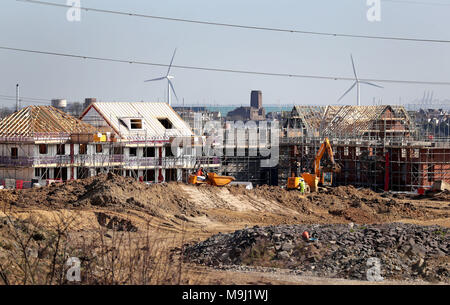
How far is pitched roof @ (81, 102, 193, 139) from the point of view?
56219 millimetres

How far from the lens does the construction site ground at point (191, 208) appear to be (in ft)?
97.0

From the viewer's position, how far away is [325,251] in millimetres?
22641

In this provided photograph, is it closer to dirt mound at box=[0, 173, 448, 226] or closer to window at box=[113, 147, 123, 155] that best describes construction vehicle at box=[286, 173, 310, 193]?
dirt mound at box=[0, 173, 448, 226]

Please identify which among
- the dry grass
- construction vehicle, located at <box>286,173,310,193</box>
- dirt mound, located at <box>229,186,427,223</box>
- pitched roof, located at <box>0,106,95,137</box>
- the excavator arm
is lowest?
dirt mound, located at <box>229,186,427,223</box>

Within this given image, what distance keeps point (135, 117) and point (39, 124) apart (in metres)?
10.3

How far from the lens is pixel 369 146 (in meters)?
55.2

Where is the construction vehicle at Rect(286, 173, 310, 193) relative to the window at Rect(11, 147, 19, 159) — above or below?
below

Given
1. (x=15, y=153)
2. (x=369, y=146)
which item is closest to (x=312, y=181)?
(x=369, y=146)

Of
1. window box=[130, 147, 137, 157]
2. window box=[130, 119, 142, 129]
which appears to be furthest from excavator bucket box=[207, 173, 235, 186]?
window box=[130, 119, 142, 129]

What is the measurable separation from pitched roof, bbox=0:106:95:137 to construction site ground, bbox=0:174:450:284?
11.5 meters
